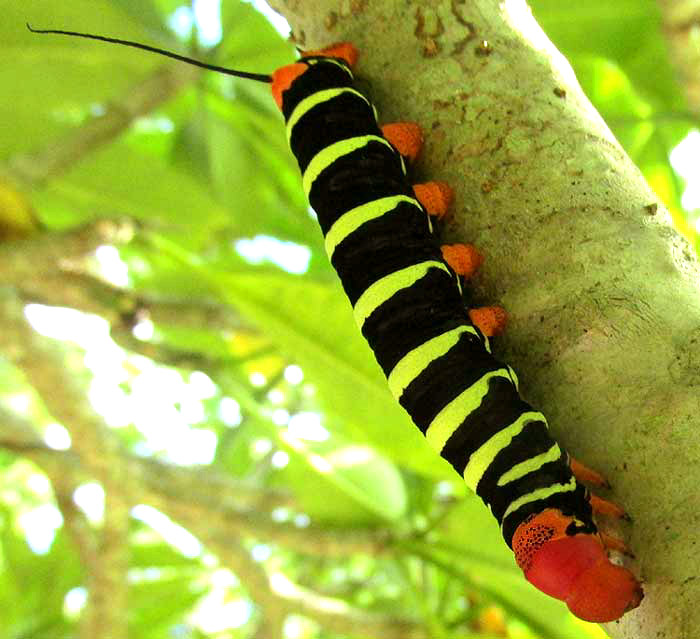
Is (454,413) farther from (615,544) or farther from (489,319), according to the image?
(615,544)

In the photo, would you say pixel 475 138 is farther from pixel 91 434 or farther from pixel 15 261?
pixel 91 434

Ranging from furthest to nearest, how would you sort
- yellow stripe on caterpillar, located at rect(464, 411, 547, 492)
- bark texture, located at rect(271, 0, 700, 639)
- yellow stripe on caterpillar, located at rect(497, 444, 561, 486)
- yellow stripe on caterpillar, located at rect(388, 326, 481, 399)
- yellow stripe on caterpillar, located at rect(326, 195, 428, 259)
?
yellow stripe on caterpillar, located at rect(326, 195, 428, 259), yellow stripe on caterpillar, located at rect(388, 326, 481, 399), yellow stripe on caterpillar, located at rect(464, 411, 547, 492), yellow stripe on caterpillar, located at rect(497, 444, 561, 486), bark texture, located at rect(271, 0, 700, 639)

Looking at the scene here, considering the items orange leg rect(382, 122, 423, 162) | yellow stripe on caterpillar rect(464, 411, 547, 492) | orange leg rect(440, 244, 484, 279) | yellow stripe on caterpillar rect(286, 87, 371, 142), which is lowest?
yellow stripe on caterpillar rect(464, 411, 547, 492)

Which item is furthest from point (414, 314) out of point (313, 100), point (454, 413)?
point (313, 100)

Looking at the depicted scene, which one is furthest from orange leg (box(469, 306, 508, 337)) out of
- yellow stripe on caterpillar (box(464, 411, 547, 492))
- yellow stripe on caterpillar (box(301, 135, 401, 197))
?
yellow stripe on caterpillar (box(301, 135, 401, 197))

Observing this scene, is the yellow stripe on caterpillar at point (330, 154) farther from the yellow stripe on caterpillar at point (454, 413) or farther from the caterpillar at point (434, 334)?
the yellow stripe on caterpillar at point (454, 413)

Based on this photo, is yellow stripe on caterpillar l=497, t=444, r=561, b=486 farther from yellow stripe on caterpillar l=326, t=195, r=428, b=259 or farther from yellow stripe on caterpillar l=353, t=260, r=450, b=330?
yellow stripe on caterpillar l=326, t=195, r=428, b=259

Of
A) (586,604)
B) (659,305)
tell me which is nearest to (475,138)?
(659,305)
